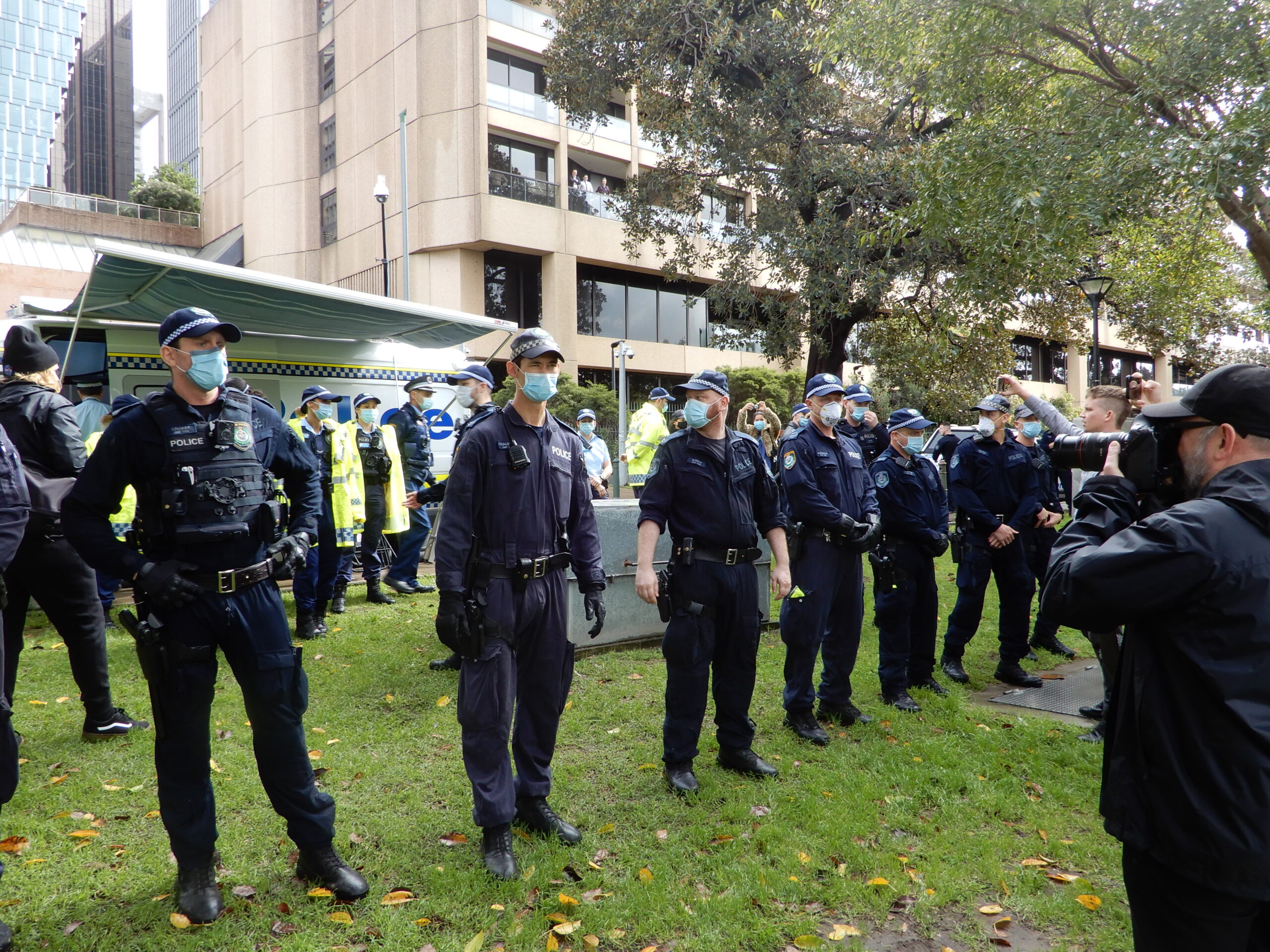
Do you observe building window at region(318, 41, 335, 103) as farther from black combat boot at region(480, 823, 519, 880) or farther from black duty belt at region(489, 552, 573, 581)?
black combat boot at region(480, 823, 519, 880)

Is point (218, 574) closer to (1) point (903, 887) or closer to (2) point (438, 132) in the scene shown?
(1) point (903, 887)

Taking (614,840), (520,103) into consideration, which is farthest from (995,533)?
(520,103)

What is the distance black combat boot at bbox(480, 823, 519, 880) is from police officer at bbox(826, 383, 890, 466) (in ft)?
12.4

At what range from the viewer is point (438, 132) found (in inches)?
945

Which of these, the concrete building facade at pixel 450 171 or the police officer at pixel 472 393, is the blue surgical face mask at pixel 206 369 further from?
the concrete building facade at pixel 450 171

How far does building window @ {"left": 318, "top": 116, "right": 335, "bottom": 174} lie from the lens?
28766 millimetres

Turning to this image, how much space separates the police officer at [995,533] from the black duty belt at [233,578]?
5.38 metres

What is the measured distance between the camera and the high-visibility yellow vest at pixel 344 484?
7.98 metres

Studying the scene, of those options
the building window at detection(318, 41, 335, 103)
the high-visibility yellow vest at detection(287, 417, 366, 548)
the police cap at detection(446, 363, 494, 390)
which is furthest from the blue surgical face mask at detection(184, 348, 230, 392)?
the building window at detection(318, 41, 335, 103)

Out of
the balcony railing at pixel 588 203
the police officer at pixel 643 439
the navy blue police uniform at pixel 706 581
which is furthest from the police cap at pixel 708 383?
the balcony railing at pixel 588 203

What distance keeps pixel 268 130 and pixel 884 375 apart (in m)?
23.9

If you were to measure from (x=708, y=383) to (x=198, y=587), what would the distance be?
9.18ft

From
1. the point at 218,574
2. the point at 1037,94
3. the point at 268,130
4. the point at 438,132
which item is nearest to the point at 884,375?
the point at 1037,94

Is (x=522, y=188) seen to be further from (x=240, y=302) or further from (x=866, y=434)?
(x=866, y=434)
